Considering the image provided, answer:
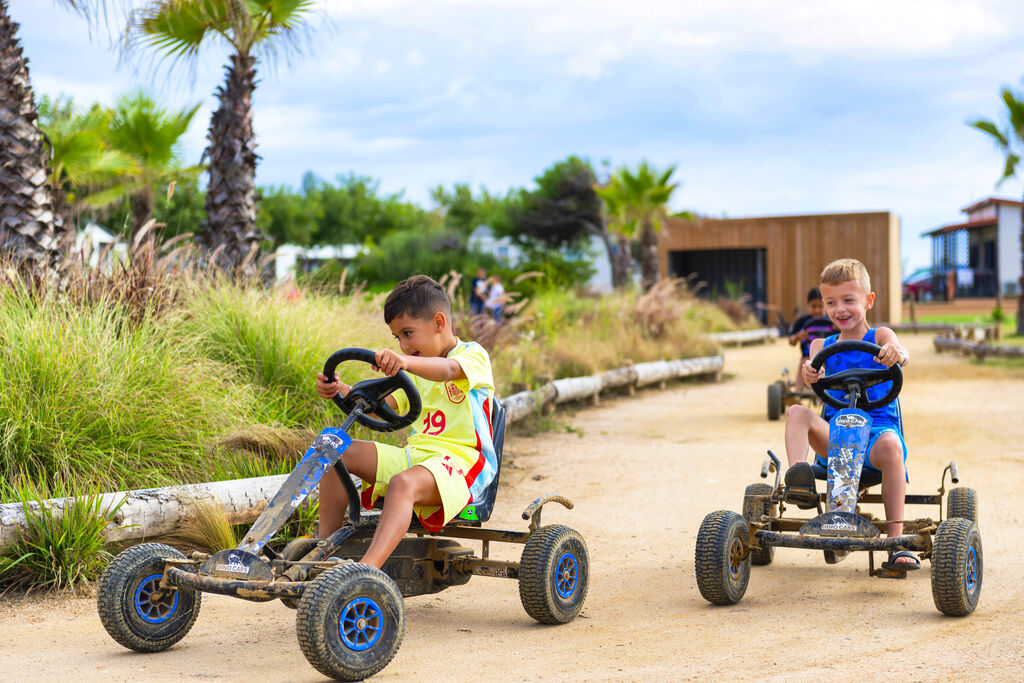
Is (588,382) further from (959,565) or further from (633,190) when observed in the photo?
(633,190)

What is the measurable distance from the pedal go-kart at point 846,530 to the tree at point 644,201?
21.7 metres

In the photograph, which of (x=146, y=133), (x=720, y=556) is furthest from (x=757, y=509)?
(x=146, y=133)

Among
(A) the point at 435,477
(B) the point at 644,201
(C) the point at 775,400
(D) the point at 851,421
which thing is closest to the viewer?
(A) the point at 435,477

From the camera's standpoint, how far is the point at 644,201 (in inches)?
1059

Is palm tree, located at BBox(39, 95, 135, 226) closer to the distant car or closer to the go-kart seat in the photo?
the go-kart seat

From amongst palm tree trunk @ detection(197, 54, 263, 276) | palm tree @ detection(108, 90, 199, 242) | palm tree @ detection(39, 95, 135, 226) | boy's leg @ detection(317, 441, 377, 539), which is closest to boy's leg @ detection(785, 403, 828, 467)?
boy's leg @ detection(317, 441, 377, 539)

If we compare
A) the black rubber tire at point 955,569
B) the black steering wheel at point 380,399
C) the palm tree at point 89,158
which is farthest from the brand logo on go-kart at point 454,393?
the palm tree at point 89,158

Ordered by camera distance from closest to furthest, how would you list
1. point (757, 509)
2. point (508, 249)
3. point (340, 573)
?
point (340, 573) < point (757, 509) < point (508, 249)

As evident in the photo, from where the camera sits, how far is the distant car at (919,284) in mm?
42816

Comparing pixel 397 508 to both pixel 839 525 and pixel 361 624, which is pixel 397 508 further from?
pixel 839 525

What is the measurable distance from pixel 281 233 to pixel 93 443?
165 feet

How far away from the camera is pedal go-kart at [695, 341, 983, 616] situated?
4008 mm

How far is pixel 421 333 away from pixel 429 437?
1.38 ft

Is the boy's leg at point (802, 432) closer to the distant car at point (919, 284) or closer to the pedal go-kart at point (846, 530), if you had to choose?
the pedal go-kart at point (846, 530)
